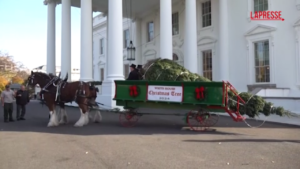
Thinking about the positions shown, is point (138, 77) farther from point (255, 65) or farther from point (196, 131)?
point (255, 65)

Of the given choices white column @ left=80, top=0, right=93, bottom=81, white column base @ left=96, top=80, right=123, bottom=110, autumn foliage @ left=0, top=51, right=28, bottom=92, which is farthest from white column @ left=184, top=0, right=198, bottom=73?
autumn foliage @ left=0, top=51, right=28, bottom=92

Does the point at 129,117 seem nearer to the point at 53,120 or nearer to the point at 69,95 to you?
the point at 69,95

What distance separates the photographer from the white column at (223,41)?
1777cm

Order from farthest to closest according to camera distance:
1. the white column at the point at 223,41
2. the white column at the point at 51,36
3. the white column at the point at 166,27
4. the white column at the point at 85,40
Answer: the white column at the point at 51,36
the white column at the point at 223,41
the white column at the point at 85,40
the white column at the point at 166,27

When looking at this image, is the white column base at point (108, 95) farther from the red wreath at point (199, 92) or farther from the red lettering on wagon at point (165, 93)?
the red wreath at point (199, 92)

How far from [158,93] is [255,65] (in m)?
9.44

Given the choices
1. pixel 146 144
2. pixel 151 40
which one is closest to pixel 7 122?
pixel 146 144

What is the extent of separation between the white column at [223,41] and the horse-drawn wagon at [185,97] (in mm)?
8508

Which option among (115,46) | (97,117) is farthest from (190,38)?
(97,117)

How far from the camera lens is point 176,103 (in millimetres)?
9203

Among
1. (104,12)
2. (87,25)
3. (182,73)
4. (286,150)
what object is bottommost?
(286,150)

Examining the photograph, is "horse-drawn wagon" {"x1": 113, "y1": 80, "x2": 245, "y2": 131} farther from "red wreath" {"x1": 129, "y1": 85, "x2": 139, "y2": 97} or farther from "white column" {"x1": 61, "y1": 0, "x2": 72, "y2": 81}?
"white column" {"x1": 61, "y1": 0, "x2": 72, "y2": 81}

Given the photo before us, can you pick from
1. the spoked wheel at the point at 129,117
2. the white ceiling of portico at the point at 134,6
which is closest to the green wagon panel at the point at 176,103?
the spoked wheel at the point at 129,117

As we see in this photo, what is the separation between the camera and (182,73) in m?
9.72
